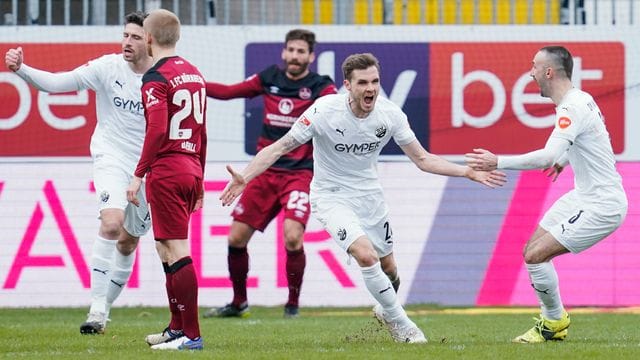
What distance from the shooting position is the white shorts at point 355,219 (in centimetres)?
1005

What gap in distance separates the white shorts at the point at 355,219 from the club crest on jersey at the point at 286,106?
310 cm

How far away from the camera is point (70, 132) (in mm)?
15742

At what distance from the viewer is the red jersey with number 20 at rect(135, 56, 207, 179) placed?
29.6 feet

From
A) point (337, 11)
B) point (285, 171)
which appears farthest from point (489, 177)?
point (337, 11)

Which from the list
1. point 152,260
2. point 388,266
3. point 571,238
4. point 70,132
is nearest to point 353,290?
point 152,260

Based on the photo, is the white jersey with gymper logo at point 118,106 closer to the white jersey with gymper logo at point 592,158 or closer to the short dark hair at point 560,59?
the short dark hair at point 560,59

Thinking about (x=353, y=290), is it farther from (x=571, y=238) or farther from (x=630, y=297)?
(x=571, y=238)

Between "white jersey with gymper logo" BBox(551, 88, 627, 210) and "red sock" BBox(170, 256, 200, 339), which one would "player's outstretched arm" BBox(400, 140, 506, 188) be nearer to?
"white jersey with gymper logo" BBox(551, 88, 627, 210)

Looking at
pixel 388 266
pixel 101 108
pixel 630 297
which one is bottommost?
pixel 630 297

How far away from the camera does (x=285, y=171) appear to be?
1355cm

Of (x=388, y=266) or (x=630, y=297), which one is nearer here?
(x=388, y=266)

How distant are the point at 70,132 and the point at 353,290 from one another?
3649mm

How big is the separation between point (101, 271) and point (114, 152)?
99 cm

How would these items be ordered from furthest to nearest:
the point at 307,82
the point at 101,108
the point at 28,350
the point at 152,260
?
the point at 152,260 → the point at 307,82 → the point at 101,108 → the point at 28,350
